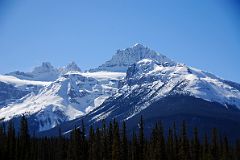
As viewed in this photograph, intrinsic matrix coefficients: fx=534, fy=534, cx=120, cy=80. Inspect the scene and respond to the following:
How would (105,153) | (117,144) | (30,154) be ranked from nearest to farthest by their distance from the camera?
(117,144), (105,153), (30,154)

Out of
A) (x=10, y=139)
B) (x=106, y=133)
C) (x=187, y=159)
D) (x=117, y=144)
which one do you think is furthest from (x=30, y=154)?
(x=187, y=159)

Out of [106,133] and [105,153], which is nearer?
[105,153]

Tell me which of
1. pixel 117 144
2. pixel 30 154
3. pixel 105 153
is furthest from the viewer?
pixel 30 154

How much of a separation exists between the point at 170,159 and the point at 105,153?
19.7 meters

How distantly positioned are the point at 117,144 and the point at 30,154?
36.8 meters

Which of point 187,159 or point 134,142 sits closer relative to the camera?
point 187,159

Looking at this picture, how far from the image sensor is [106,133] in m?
170

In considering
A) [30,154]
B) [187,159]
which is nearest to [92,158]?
[30,154]

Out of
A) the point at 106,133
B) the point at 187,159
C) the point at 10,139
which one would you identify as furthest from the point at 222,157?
the point at 10,139

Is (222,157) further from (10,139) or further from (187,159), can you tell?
(10,139)

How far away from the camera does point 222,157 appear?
158 meters

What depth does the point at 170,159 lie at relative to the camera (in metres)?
159

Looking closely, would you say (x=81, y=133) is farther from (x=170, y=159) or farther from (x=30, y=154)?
(x=170, y=159)

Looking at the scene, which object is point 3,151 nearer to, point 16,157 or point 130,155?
point 16,157
